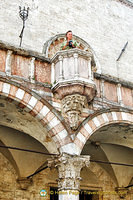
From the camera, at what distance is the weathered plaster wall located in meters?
10.9

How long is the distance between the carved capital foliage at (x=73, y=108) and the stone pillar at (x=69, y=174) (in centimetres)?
74

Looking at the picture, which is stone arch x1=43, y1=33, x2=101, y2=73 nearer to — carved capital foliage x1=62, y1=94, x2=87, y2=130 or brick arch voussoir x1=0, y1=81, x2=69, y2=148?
carved capital foliage x1=62, y1=94, x2=87, y2=130

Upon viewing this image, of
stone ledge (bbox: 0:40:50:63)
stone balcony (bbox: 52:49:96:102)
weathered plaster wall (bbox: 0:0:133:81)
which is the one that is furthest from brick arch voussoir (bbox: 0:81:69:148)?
weathered plaster wall (bbox: 0:0:133:81)

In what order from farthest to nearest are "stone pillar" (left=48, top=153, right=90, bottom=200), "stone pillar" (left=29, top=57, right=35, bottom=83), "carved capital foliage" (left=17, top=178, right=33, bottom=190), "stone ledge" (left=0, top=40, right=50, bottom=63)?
"carved capital foliage" (left=17, top=178, right=33, bottom=190), "stone pillar" (left=29, top=57, right=35, bottom=83), "stone ledge" (left=0, top=40, right=50, bottom=63), "stone pillar" (left=48, top=153, right=90, bottom=200)

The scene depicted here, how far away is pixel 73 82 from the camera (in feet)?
23.7

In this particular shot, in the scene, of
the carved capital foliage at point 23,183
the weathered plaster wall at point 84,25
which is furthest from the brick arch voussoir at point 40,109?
the weathered plaster wall at point 84,25

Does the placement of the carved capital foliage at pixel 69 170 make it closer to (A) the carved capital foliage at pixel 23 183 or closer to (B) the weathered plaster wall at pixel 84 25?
(A) the carved capital foliage at pixel 23 183

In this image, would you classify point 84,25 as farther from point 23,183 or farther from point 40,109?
point 23,183

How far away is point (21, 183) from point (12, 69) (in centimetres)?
401

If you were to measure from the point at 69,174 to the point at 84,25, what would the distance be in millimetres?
7180

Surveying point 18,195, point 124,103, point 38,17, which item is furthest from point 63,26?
point 18,195

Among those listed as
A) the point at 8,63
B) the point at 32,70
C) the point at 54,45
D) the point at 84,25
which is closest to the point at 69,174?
the point at 32,70

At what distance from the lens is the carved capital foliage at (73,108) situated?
7262 millimetres

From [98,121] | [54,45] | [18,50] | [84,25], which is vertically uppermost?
[84,25]
